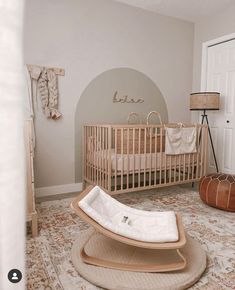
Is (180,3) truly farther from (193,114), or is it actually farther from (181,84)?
(193,114)

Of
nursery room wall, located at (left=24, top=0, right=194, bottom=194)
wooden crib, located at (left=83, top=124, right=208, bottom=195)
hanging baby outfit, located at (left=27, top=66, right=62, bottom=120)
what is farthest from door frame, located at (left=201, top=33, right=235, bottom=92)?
hanging baby outfit, located at (left=27, top=66, right=62, bottom=120)

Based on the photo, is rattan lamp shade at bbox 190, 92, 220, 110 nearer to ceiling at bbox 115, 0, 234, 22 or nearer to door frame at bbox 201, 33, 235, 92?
door frame at bbox 201, 33, 235, 92

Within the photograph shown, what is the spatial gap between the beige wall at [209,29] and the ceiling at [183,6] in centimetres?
10

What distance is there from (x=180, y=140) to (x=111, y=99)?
3.71ft

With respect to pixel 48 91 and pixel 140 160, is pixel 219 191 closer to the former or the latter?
pixel 140 160

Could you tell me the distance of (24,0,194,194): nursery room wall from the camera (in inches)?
115

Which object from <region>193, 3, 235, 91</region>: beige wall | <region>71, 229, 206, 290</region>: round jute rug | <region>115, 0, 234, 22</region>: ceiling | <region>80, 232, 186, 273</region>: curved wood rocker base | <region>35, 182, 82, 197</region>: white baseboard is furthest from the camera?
<region>193, 3, 235, 91</region>: beige wall

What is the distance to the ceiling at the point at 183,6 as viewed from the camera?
11.1ft

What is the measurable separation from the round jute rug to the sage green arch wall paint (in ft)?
5.73

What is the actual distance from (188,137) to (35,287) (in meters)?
2.33

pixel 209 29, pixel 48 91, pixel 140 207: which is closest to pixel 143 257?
pixel 140 207

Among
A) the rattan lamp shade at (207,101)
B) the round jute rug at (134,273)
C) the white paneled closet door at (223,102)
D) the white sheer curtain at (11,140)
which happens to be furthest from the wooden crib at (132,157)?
the white sheer curtain at (11,140)

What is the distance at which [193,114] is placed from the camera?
13.7 feet

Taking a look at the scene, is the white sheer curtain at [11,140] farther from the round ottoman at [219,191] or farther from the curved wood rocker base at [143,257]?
the round ottoman at [219,191]
